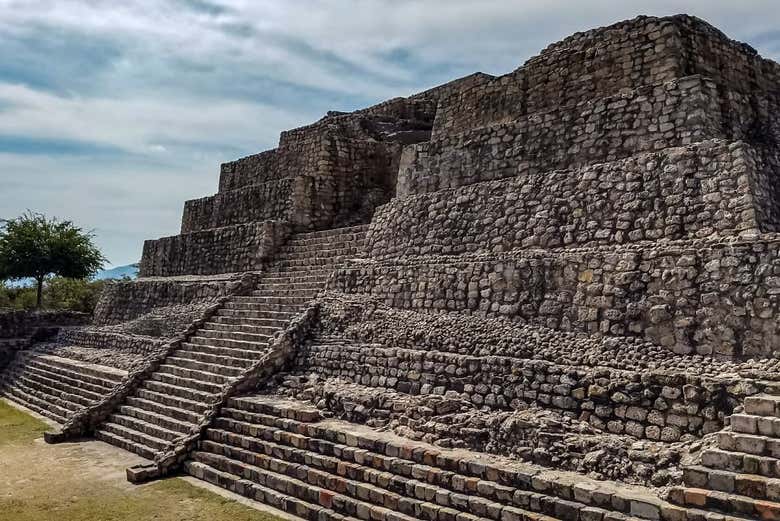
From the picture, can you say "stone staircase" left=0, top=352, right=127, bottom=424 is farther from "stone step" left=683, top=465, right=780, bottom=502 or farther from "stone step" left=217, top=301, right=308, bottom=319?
"stone step" left=683, top=465, right=780, bottom=502

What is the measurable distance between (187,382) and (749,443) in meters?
8.51

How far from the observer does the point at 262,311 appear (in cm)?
1192

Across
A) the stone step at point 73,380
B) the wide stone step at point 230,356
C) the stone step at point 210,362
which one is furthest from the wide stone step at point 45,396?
the wide stone step at point 230,356

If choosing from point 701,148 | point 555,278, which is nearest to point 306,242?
point 555,278

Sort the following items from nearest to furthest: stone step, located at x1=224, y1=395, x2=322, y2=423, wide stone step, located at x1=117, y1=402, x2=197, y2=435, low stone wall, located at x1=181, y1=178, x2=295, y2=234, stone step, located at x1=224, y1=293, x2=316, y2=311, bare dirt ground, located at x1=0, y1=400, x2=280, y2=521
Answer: bare dirt ground, located at x1=0, y1=400, x2=280, y2=521 → stone step, located at x1=224, y1=395, x2=322, y2=423 → wide stone step, located at x1=117, y1=402, x2=197, y2=435 → stone step, located at x1=224, y1=293, x2=316, y2=311 → low stone wall, located at x1=181, y1=178, x2=295, y2=234

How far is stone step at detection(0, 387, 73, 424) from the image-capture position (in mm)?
12438

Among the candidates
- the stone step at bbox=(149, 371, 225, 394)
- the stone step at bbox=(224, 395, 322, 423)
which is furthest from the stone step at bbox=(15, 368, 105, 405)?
the stone step at bbox=(224, 395, 322, 423)

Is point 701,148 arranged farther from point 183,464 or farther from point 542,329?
point 183,464

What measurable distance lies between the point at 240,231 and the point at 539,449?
11.3 m

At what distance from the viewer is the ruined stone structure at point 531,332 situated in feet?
19.1

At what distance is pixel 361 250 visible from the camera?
1195 centimetres

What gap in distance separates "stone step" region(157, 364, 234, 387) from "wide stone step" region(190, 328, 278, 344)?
2.70 ft

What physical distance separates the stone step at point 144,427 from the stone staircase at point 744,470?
7.11 meters

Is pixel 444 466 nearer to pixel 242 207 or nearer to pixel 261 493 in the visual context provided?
pixel 261 493
